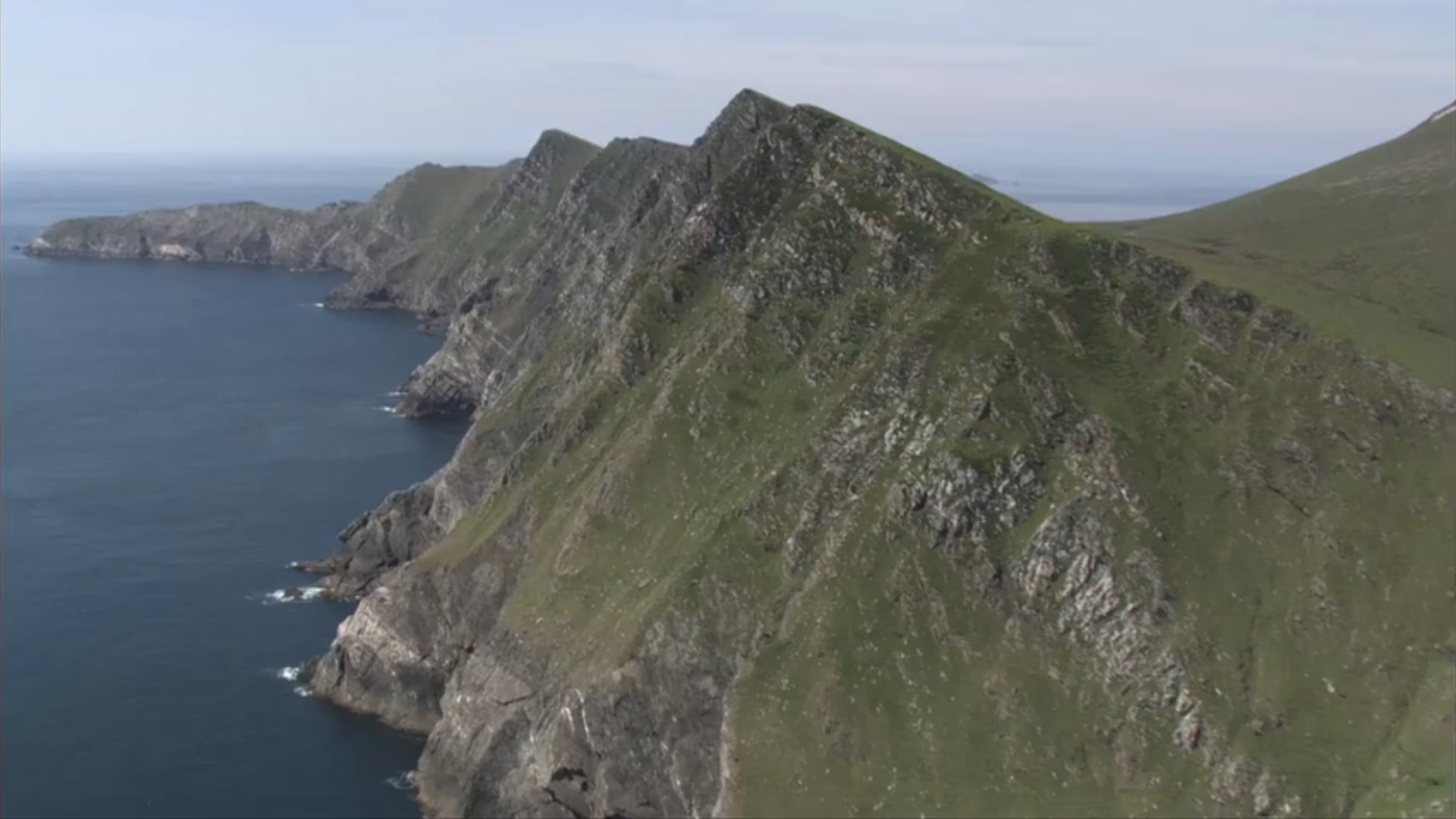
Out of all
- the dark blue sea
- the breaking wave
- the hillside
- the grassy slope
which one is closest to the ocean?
the dark blue sea

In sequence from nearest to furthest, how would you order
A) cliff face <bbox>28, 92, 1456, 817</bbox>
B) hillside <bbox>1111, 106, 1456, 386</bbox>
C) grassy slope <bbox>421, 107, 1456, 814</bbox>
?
grassy slope <bbox>421, 107, 1456, 814</bbox>, cliff face <bbox>28, 92, 1456, 817</bbox>, hillside <bbox>1111, 106, 1456, 386</bbox>

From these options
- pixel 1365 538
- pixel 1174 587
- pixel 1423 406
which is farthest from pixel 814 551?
pixel 1423 406

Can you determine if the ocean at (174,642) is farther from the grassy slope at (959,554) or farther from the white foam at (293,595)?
the grassy slope at (959,554)

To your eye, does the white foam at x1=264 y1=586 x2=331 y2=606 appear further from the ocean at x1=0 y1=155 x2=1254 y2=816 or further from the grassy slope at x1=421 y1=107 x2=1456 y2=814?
the grassy slope at x1=421 y1=107 x2=1456 y2=814

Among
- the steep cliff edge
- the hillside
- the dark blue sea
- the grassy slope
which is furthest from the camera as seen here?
the hillside

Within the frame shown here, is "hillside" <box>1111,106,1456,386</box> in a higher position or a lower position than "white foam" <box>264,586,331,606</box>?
higher

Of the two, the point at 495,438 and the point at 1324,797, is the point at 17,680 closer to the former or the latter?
the point at 495,438

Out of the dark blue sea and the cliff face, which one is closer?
the cliff face
